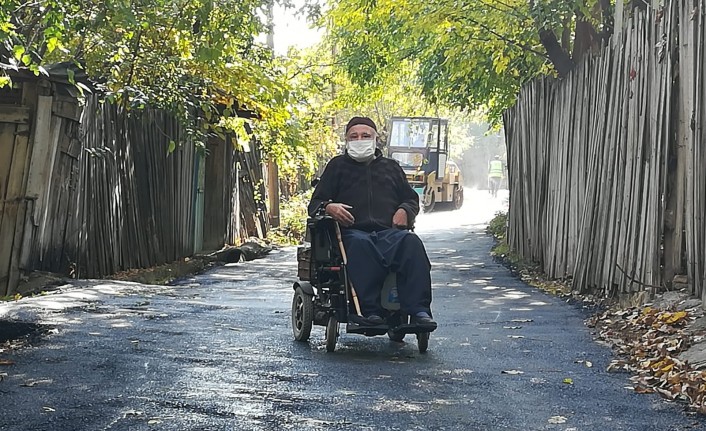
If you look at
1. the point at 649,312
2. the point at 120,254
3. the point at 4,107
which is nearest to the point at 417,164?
the point at 120,254

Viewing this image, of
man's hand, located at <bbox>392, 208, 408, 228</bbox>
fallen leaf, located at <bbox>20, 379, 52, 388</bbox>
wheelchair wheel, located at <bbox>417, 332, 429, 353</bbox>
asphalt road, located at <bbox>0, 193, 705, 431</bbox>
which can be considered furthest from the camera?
man's hand, located at <bbox>392, 208, 408, 228</bbox>

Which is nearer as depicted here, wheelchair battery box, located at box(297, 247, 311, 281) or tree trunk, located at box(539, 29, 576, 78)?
wheelchair battery box, located at box(297, 247, 311, 281)

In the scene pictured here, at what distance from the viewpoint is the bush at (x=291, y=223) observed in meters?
23.2

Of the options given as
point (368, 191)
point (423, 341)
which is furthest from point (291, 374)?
point (368, 191)

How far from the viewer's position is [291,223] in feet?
81.2

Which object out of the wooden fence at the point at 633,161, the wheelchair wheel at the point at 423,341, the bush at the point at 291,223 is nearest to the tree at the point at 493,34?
the wooden fence at the point at 633,161

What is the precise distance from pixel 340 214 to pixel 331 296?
0.54 m

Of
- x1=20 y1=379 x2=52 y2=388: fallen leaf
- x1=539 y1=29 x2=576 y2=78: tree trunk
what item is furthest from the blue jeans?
x1=539 y1=29 x2=576 y2=78: tree trunk

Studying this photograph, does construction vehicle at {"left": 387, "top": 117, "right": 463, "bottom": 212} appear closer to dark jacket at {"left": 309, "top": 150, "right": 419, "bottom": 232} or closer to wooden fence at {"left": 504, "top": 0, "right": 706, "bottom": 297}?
wooden fence at {"left": 504, "top": 0, "right": 706, "bottom": 297}

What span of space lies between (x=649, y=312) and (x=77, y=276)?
6.55 m

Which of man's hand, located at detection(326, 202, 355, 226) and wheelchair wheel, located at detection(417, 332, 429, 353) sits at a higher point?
man's hand, located at detection(326, 202, 355, 226)

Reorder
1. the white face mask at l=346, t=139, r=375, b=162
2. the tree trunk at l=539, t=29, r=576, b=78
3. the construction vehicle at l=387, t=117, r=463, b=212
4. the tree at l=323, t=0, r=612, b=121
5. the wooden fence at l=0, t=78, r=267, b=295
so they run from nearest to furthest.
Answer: the white face mask at l=346, t=139, r=375, b=162
the wooden fence at l=0, t=78, r=267, b=295
the tree at l=323, t=0, r=612, b=121
the tree trunk at l=539, t=29, r=576, b=78
the construction vehicle at l=387, t=117, r=463, b=212

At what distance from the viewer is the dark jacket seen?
6859 millimetres

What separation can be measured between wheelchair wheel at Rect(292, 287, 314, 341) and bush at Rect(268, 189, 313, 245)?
15.4 meters
